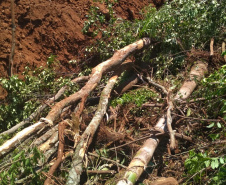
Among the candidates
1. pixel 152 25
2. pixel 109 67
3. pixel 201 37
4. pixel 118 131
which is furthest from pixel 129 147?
pixel 201 37

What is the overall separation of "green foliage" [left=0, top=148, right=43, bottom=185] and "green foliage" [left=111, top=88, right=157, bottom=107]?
1.75 metres

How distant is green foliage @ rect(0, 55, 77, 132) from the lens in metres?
5.49

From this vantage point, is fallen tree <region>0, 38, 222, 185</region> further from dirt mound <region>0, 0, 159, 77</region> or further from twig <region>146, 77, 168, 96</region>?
dirt mound <region>0, 0, 159, 77</region>

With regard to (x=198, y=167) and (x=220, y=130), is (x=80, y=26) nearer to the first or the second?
(x=220, y=130)

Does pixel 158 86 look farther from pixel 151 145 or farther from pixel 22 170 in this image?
pixel 22 170

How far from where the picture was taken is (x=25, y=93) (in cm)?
555

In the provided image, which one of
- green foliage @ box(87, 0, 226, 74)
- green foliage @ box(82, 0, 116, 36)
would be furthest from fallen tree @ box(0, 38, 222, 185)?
green foliage @ box(82, 0, 116, 36)

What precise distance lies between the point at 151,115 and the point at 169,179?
3.89ft

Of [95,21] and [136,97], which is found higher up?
[95,21]

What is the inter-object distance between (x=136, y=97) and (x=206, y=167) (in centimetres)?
189

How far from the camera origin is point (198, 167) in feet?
11.8

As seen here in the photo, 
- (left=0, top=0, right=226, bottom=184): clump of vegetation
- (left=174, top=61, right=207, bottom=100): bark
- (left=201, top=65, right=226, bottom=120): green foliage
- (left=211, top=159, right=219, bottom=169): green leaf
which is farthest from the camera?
(left=174, top=61, right=207, bottom=100): bark

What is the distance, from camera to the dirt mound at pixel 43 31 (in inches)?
223

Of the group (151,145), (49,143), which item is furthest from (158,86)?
(49,143)
